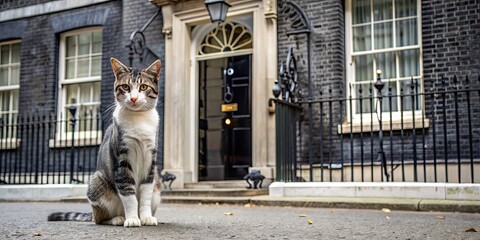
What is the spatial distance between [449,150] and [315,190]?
7.36 feet

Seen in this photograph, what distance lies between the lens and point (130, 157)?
174 inches

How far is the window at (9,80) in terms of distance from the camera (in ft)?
46.7

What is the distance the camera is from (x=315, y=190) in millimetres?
8805

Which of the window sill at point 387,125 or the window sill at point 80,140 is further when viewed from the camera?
the window sill at point 80,140

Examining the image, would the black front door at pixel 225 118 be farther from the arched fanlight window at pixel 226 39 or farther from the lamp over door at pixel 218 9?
the lamp over door at pixel 218 9

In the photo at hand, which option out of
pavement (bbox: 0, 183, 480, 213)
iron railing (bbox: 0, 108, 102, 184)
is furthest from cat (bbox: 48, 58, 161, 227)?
iron railing (bbox: 0, 108, 102, 184)

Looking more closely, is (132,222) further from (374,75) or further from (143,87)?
(374,75)

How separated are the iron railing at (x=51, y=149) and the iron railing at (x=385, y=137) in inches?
170

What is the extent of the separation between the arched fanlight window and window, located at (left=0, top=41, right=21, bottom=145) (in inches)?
204

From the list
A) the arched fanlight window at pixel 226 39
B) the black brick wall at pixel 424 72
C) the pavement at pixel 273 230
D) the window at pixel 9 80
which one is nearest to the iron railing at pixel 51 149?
the window at pixel 9 80

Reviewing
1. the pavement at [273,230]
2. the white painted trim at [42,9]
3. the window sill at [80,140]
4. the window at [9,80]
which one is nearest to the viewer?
the pavement at [273,230]

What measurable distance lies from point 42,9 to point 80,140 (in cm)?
352

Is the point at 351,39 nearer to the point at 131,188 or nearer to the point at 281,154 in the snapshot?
the point at 281,154

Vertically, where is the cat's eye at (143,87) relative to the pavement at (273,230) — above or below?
above
